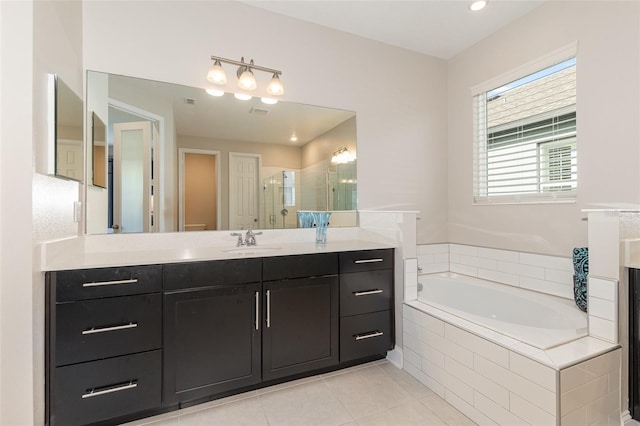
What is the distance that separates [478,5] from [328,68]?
47.9 inches

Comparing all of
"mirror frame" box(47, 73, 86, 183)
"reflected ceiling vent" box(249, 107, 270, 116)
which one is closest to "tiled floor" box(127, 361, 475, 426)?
"mirror frame" box(47, 73, 86, 183)

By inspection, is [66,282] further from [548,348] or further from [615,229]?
[615,229]

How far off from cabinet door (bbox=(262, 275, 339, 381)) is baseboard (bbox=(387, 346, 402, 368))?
51 cm

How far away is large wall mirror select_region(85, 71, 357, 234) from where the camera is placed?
1937 millimetres

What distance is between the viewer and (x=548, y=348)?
1.43 metres

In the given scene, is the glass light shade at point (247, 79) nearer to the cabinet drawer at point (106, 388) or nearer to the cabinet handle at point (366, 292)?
the cabinet handle at point (366, 292)

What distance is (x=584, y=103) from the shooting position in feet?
6.64

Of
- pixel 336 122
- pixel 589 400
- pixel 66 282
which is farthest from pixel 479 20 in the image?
pixel 66 282

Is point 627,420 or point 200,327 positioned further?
point 200,327

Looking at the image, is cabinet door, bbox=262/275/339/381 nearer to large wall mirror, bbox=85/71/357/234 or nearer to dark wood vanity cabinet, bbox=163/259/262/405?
dark wood vanity cabinet, bbox=163/259/262/405

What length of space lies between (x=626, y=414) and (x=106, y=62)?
365 centimetres

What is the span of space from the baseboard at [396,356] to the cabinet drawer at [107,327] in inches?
63.8

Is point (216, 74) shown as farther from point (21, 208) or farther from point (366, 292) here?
point (366, 292)

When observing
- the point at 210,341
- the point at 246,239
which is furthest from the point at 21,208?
the point at 246,239
